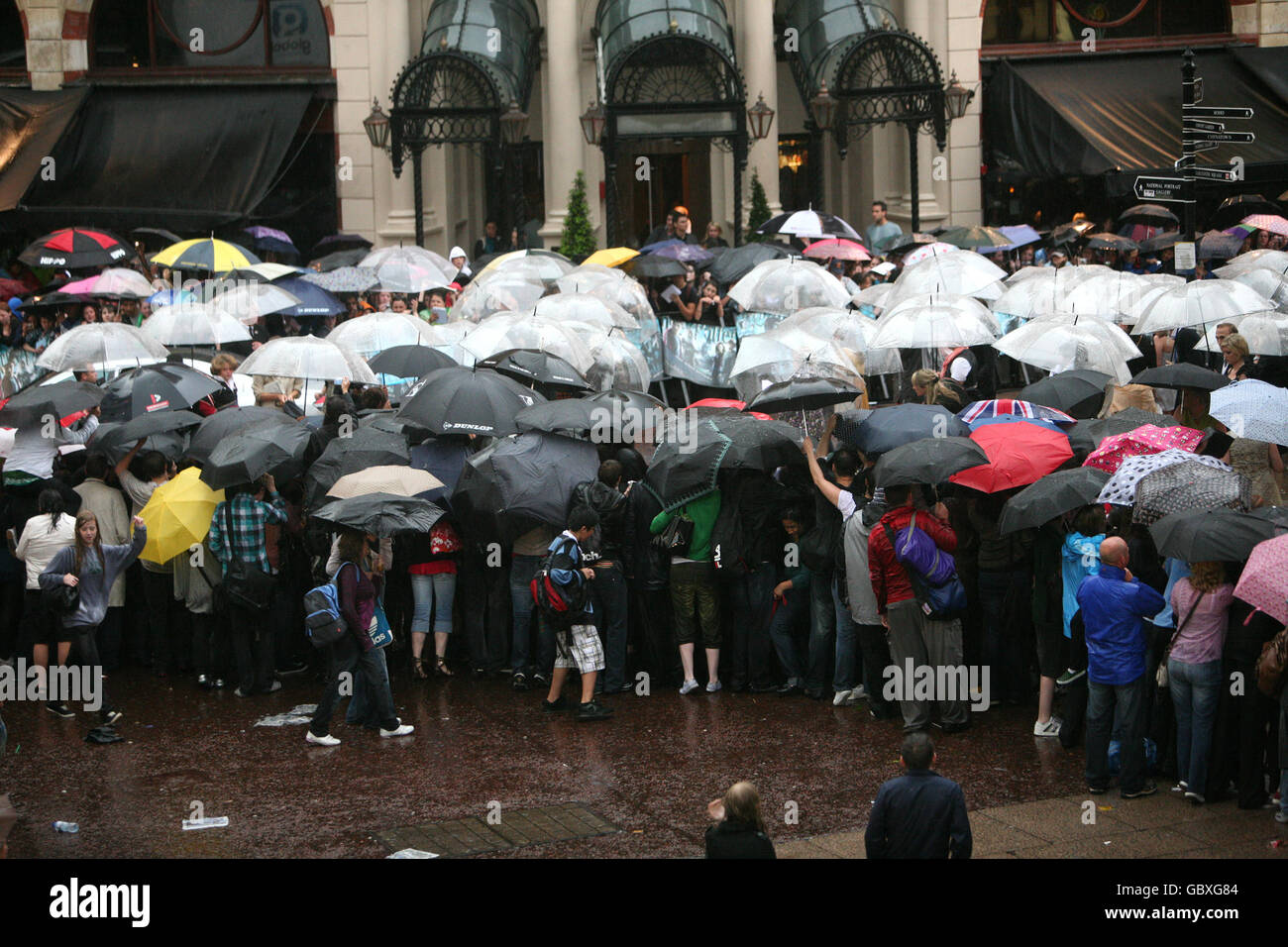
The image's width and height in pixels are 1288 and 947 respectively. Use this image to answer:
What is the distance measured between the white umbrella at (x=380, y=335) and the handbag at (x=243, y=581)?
428 cm

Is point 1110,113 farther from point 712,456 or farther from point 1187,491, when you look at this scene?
point 1187,491

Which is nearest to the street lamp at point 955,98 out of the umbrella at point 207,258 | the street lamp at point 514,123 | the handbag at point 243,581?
the street lamp at point 514,123

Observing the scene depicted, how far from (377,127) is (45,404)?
15.1m

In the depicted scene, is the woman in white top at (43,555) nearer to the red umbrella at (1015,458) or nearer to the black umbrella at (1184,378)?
the red umbrella at (1015,458)

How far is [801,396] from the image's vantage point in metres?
12.1

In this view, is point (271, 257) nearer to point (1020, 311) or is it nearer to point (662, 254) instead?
point (662, 254)

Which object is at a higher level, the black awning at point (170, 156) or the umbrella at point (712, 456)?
the black awning at point (170, 156)

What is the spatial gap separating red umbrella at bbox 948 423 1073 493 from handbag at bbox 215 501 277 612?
5107 mm

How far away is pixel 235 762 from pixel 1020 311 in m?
9.61

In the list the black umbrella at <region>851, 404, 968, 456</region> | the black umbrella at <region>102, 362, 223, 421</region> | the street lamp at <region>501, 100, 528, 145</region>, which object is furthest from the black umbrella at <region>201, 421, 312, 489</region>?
Result: the street lamp at <region>501, 100, 528, 145</region>

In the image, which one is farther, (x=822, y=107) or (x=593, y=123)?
(x=593, y=123)

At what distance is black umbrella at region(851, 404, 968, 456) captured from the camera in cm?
1176

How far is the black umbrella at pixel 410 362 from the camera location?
14.8 meters

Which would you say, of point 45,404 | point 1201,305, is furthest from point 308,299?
point 1201,305
